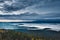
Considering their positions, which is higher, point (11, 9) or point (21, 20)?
point (11, 9)

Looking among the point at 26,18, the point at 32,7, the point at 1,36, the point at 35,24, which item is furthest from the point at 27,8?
the point at 1,36

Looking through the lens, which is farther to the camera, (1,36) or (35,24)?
(35,24)

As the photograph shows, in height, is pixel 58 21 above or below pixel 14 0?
below

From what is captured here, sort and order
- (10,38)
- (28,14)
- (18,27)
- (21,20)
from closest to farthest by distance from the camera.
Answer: (10,38), (18,27), (21,20), (28,14)

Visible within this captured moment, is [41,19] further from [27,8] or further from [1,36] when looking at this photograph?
[1,36]

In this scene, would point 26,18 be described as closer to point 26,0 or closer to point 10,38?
point 26,0

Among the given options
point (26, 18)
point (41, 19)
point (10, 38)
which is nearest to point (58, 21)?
point (41, 19)

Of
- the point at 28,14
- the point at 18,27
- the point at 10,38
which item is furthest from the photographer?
the point at 28,14

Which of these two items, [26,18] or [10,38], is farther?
[26,18]

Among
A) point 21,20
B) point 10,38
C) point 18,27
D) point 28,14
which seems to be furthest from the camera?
point 28,14
